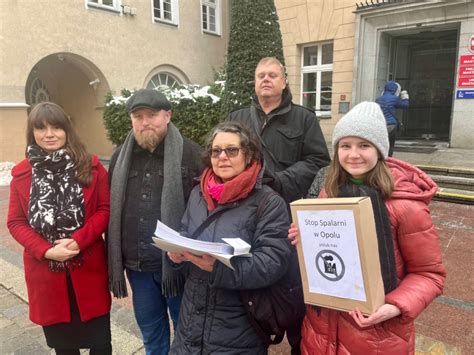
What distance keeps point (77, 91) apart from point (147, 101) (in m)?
13.5

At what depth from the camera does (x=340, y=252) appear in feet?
4.72

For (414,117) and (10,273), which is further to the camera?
(414,117)

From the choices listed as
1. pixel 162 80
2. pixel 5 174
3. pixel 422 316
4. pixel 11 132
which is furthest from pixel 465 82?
pixel 11 132

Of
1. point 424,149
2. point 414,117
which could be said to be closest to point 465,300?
point 424,149

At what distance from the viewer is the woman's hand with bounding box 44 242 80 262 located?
202 centimetres

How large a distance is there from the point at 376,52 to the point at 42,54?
10.1 metres

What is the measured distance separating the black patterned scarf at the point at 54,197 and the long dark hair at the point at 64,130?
43 millimetres

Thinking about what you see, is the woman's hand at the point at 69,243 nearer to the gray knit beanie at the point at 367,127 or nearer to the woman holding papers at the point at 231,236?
the woman holding papers at the point at 231,236

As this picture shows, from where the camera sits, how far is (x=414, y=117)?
11.8 meters

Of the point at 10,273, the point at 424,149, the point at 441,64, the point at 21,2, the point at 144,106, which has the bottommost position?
the point at 10,273

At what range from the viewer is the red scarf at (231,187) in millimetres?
1723

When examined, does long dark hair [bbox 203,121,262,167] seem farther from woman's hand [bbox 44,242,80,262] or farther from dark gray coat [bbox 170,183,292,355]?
woman's hand [bbox 44,242,80,262]

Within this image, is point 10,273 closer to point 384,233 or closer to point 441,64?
point 384,233

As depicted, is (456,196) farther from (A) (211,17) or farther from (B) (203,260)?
(A) (211,17)
